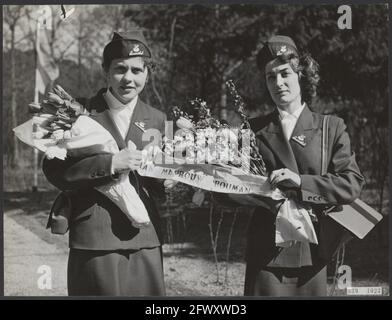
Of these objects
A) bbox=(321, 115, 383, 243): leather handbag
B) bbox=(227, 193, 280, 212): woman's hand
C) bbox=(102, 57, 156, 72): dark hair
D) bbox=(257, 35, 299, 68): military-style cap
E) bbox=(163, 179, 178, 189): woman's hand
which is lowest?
bbox=(321, 115, 383, 243): leather handbag

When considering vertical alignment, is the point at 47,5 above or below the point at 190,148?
above

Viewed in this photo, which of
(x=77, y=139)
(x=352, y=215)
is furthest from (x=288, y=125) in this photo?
(x=77, y=139)

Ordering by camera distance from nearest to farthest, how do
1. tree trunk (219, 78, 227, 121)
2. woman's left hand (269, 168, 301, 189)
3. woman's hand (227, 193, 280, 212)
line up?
woman's left hand (269, 168, 301, 189), woman's hand (227, 193, 280, 212), tree trunk (219, 78, 227, 121)

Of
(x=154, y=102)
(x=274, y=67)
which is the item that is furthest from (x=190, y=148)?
(x=274, y=67)

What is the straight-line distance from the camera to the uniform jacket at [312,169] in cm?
436

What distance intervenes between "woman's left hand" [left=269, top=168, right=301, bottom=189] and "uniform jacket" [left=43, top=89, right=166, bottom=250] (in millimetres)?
817

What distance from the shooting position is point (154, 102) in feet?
15.5

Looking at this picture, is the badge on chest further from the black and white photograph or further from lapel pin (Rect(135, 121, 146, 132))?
lapel pin (Rect(135, 121, 146, 132))

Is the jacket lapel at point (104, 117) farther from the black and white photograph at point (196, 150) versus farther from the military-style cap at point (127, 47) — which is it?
the military-style cap at point (127, 47)

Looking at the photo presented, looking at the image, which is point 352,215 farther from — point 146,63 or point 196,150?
point 146,63

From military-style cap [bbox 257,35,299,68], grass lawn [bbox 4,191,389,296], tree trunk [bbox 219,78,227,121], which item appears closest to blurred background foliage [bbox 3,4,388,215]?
tree trunk [bbox 219,78,227,121]

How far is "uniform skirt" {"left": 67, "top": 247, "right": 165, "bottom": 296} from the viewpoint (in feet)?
14.4
